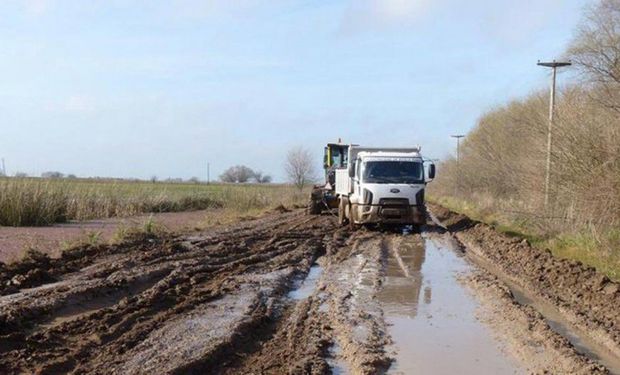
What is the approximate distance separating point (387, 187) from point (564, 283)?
34.9 ft

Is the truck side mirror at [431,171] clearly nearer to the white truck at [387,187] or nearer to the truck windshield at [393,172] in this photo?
the white truck at [387,187]

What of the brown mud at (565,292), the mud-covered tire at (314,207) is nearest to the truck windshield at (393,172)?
the brown mud at (565,292)

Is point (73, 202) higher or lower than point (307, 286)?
higher

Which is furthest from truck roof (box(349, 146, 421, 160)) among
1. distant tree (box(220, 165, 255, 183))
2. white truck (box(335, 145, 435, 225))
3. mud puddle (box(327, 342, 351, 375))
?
distant tree (box(220, 165, 255, 183))

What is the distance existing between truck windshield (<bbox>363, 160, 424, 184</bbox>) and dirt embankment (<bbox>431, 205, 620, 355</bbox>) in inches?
159

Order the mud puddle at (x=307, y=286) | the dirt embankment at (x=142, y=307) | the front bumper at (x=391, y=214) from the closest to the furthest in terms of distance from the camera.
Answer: the dirt embankment at (x=142, y=307)
the mud puddle at (x=307, y=286)
the front bumper at (x=391, y=214)

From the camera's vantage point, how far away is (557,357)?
23.4 feet

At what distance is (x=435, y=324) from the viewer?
29.5 feet

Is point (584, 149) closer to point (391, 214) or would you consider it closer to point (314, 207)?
point (391, 214)

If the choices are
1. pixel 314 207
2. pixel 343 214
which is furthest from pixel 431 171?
pixel 314 207

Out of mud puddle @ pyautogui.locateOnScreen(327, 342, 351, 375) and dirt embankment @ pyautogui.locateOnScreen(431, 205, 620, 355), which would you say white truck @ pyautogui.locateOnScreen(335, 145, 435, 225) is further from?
mud puddle @ pyautogui.locateOnScreen(327, 342, 351, 375)

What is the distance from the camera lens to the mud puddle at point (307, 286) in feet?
35.9

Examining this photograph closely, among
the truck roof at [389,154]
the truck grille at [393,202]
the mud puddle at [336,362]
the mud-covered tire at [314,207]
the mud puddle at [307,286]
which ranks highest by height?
the truck roof at [389,154]

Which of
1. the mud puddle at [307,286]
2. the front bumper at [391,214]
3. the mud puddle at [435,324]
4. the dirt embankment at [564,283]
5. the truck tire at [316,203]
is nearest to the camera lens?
the mud puddle at [435,324]
